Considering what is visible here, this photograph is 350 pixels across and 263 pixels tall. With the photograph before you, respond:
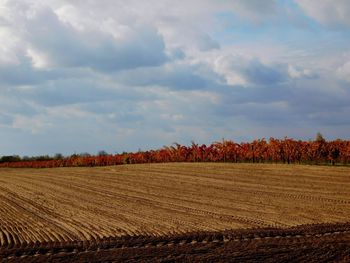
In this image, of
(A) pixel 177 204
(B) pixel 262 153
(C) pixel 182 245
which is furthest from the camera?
(B) pixel 262 153

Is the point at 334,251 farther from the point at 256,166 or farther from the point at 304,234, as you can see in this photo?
the point at 256,166

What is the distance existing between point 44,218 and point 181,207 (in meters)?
4.43

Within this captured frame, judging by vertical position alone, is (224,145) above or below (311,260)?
above

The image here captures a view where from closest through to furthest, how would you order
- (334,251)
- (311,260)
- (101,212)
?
(311,260) → (334,251) → (101,212)

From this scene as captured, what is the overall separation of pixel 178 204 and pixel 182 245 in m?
8.03

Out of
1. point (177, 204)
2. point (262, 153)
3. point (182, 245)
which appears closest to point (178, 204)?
point (177, 204)

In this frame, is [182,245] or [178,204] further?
[178,204]

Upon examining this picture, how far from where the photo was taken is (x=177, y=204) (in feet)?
64.1

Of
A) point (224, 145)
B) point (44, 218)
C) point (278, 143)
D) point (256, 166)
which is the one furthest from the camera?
point (224, 145)

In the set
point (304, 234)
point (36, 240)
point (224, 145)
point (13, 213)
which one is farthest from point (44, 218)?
point (224, 145)

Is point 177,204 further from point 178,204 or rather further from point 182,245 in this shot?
point 182,245

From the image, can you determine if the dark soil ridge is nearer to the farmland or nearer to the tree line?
the farmland

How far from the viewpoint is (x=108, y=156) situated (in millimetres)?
63125

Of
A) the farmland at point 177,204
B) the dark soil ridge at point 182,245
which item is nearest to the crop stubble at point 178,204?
the farmland at point 177,204
